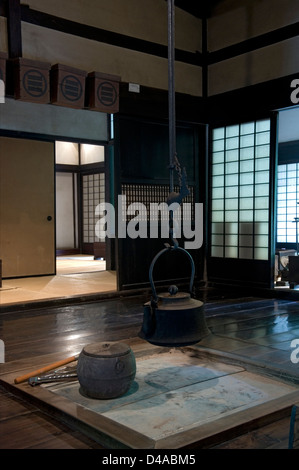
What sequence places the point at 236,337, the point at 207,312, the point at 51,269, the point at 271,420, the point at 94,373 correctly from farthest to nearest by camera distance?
the point at 51,269, the point at 207,312, the point at 236,337, the point at 94,373, the point at 271,420

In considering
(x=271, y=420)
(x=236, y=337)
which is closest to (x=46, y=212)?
(x=236, y=337)

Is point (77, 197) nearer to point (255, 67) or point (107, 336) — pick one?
point (255, 67)

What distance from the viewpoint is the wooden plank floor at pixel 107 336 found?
2223 millimetres

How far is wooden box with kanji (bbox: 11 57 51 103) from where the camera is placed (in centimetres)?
480

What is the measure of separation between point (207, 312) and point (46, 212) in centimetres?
398

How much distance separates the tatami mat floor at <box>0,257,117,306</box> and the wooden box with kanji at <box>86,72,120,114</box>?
7.02 ft

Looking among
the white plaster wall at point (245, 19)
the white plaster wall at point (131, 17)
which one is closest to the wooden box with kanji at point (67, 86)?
the white plaster wall at point (131, 17)

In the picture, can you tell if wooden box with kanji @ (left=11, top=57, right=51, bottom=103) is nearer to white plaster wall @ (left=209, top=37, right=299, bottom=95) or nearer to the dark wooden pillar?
the dark wooden pillar

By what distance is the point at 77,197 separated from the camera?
11.6 metres

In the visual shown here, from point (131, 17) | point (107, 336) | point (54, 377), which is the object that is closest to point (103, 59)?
point (131, 17)

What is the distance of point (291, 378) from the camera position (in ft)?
9.67

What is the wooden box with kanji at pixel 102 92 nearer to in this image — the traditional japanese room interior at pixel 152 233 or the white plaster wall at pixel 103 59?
the traditional japanese room interior at pixel 152 233

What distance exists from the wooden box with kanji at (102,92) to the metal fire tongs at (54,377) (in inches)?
130
